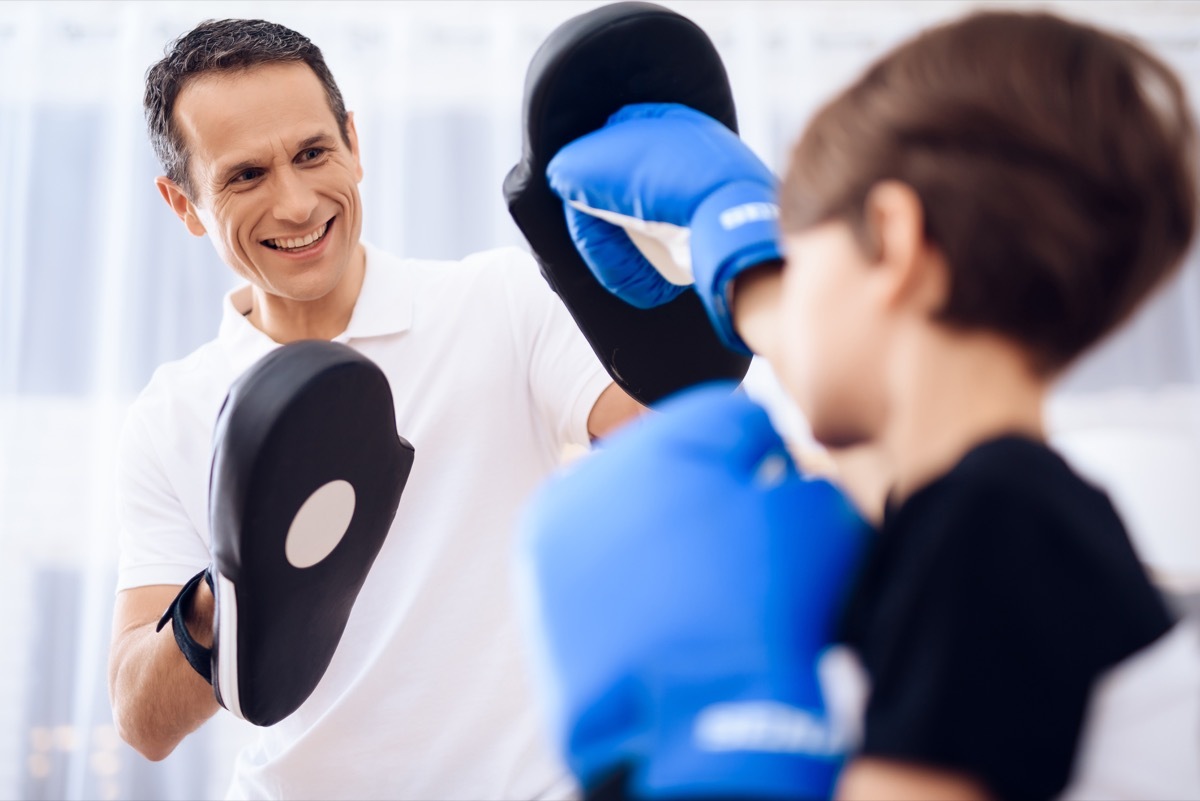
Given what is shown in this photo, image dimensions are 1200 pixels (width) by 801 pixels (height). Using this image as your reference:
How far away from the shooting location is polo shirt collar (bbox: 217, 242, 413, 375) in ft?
4.71

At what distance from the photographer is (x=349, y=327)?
1.43 m

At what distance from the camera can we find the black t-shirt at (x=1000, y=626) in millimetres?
463

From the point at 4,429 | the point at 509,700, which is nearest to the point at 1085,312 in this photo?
the point at 509,700

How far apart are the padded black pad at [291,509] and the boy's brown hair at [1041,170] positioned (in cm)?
50

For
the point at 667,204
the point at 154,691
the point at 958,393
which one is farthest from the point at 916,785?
the point at 154,691

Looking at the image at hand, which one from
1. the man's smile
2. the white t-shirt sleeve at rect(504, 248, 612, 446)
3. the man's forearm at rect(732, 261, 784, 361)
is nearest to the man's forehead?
the man's smile

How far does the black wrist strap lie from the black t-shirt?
0.73 m

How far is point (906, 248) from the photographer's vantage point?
525 millimetres

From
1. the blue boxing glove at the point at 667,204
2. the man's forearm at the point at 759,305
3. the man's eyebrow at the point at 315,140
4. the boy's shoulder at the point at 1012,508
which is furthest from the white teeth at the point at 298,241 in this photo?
the boy's shoulder at the point at 1012,508

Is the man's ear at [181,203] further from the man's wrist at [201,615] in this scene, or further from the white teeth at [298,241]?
the man's wrist at [201,615]

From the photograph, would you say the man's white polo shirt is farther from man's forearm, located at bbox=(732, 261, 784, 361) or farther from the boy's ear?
the boy's ear

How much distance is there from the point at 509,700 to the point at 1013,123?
102 centimetres

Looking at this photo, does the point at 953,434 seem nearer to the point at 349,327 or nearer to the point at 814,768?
the point at 814,768

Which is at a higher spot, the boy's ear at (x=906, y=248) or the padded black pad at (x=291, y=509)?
the boy's ear at (x=906, y=248)
